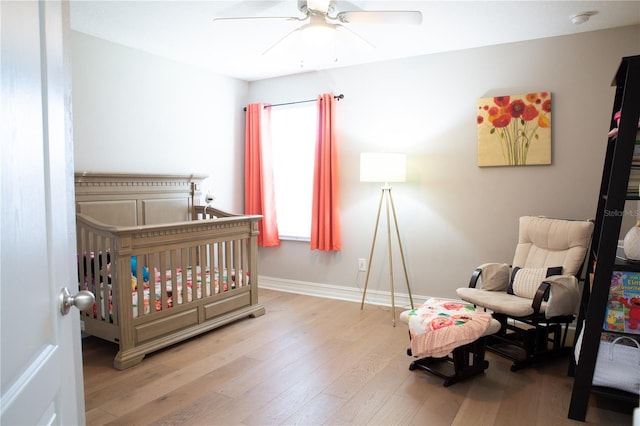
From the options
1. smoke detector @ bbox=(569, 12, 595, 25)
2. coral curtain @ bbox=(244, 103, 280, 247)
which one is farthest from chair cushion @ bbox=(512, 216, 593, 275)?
coral curtain @ bbox=(244, 103, 280, 247)

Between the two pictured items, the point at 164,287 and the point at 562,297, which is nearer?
the point at 562,297

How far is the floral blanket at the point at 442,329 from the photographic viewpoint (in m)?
2.40

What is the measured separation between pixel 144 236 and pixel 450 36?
272 cm

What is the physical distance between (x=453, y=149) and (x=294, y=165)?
1722 mm

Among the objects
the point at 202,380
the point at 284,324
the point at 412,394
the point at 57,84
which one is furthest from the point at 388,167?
the point at 57,84

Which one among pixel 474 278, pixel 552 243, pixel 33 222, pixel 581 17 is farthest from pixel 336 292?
pixel 33 222

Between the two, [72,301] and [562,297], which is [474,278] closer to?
[562,297]

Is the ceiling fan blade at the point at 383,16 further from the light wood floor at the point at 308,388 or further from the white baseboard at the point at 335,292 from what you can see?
the white baseboard at the point at 335,292

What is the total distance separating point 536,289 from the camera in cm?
294

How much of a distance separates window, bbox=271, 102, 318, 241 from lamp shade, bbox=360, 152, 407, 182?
107cm

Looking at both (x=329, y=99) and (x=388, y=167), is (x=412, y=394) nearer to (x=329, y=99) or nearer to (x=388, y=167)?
(x=388, y=167)

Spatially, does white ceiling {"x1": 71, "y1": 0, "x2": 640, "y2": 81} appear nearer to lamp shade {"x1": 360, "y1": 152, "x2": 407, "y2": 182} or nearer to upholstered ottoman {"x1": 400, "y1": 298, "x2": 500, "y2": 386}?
lamp shade {"x1": 360, "y1": 152, "x2": 407, "y2": 182}

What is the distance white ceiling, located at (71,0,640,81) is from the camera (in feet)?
9.07

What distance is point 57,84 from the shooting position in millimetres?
862
